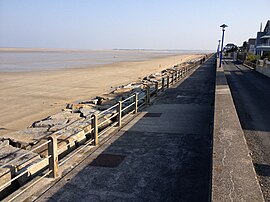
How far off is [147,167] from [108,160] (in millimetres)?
885

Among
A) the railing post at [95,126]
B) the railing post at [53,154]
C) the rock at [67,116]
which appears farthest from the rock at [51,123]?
the railing post at [53,154]

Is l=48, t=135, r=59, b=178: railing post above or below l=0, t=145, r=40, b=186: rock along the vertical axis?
above

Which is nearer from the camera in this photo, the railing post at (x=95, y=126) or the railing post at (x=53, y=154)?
the railing post at (x=53, y=154)

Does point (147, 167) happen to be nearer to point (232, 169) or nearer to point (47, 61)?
point (232, 169)

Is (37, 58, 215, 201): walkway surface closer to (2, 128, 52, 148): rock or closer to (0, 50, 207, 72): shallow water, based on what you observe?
(2, 128, 52, 148): rock

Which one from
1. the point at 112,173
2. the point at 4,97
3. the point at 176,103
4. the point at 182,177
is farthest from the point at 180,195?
the point at 4,97

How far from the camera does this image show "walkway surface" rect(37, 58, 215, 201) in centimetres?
453

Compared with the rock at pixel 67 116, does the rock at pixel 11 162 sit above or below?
above

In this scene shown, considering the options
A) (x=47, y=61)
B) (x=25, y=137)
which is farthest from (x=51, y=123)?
(x=47, y=61)

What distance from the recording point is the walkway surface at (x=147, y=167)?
14.9ft

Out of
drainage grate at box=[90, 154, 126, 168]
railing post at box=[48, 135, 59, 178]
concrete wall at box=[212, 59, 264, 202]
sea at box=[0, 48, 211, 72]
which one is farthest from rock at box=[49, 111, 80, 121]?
sea at box=[0, 48, 211, 72]

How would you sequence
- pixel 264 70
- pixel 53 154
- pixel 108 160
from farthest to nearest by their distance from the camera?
1. pixel 264 70
2. pixel 108 160
3. pixel 53 154

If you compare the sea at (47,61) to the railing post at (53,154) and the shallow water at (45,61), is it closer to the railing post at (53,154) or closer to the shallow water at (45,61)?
the shallow water at (45,61)

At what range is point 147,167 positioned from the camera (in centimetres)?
561
